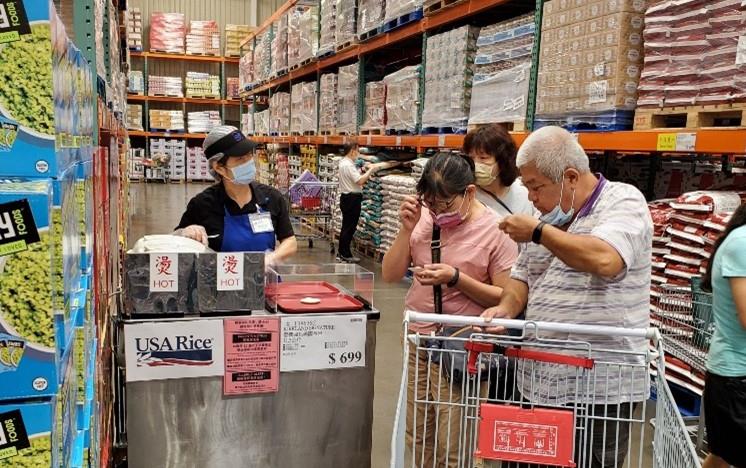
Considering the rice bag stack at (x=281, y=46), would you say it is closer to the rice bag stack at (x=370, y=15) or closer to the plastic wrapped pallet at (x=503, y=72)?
the rice bag stack at (x=370, y=15)

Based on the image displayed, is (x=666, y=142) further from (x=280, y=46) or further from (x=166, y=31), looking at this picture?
(x=166, y=31)

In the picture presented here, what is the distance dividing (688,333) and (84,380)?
324 centimetres

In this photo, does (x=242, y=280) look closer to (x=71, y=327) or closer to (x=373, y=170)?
(x=71, y=327)

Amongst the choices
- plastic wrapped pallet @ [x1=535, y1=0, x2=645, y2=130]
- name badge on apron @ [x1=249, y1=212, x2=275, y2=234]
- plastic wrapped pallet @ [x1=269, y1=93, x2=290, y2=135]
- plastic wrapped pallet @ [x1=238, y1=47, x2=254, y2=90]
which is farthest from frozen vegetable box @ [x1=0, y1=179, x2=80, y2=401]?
plastic wrapped pallet @ [x1=238, y1=47, x2=254, y2=90]

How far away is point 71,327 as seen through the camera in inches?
48.5

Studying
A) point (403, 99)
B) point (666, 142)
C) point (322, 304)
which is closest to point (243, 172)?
point (322, 304)

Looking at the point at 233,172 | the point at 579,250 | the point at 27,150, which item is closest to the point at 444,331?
the point at 579,250

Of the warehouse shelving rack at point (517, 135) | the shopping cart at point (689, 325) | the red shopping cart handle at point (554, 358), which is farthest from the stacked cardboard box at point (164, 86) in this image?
the red shopping cart handle at point (554, 358)

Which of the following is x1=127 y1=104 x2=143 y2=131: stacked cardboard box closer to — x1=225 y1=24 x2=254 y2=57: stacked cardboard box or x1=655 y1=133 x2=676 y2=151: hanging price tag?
x1=225 y1=24 x2=254 y2=57: stacked cardboard box

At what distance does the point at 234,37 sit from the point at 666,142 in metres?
20.4

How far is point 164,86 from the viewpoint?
22016 mm

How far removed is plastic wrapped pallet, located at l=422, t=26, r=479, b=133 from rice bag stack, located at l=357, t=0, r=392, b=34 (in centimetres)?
141

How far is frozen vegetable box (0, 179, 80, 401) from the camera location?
986 millimetres

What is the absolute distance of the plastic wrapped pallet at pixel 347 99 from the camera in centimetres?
980
